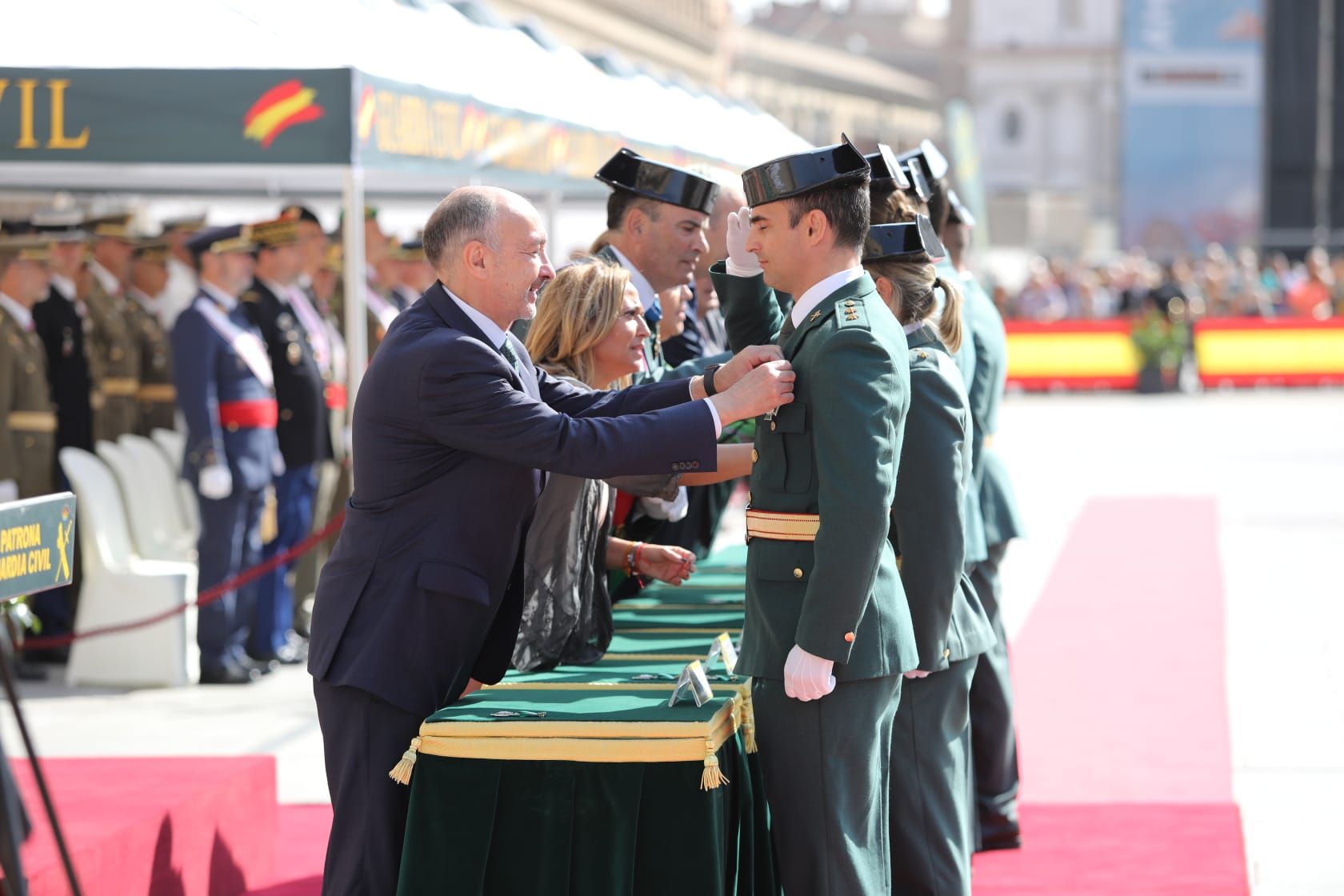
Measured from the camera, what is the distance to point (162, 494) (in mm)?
9211

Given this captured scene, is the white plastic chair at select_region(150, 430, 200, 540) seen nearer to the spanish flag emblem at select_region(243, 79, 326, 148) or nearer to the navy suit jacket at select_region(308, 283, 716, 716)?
the spanish flag emblem at select_region(243, 79, 326, 148)

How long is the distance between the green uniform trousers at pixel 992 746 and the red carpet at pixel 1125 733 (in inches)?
3.7

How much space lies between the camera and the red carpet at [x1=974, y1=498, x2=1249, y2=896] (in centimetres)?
534

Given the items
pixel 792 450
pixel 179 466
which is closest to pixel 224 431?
pixel 179 466

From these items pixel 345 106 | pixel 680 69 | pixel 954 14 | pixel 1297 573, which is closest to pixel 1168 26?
pixel 680 69

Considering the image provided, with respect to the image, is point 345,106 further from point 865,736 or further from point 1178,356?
point 1178,356

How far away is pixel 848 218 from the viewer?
3.81m

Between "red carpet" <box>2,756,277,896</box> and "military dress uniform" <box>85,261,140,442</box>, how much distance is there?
15.5ft

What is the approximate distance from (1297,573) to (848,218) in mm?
8032

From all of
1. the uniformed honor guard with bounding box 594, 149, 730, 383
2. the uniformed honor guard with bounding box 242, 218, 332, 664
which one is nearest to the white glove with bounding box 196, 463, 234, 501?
the uniformed honor guard with bounding box 242, 218, 332, 664

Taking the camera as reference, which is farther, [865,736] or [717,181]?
[717,181]

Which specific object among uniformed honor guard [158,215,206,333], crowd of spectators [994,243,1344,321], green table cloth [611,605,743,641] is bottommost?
green table cloth [611,605,743,641]

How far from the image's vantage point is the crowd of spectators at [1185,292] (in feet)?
88.2

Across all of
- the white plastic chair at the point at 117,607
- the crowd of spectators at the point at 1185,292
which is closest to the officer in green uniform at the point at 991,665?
the white plastic chair at the point at 117,607
